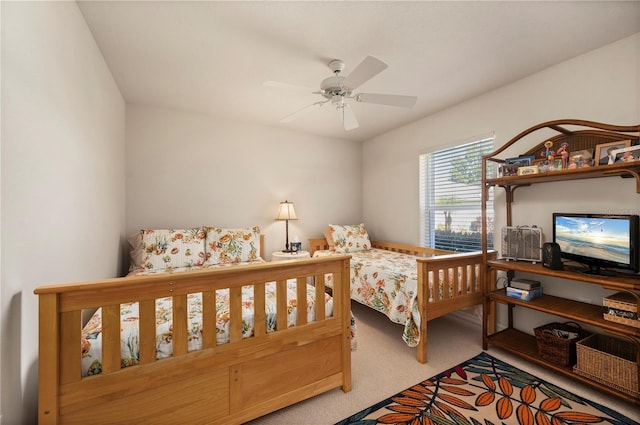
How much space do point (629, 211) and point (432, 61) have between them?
178 cm

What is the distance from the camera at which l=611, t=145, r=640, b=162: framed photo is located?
162cm

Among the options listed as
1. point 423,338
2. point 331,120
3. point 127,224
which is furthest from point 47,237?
point 331,120

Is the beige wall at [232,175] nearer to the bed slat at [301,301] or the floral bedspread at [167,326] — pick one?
the floral bedspread at [167,326]

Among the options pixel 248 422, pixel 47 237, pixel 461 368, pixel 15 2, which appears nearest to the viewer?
pixel 15 2

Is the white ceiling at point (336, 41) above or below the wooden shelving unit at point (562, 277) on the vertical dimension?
above

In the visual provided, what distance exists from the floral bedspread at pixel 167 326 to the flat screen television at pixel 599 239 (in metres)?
1.77

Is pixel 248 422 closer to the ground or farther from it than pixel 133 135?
closer to the ground

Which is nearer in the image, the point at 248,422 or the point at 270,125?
the point at 248,422

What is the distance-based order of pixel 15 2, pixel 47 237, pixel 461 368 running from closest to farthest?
pixel 15 2
pixel 47 237
pixel 461 368

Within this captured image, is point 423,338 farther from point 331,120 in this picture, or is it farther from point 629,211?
point 331,120

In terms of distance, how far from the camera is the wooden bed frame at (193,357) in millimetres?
1093

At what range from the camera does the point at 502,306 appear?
265 cm

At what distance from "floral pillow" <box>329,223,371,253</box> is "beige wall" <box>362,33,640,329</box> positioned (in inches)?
27.6

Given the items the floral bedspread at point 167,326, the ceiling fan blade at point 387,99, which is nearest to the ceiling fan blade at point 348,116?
the ceiling fan blade at point 387,99
